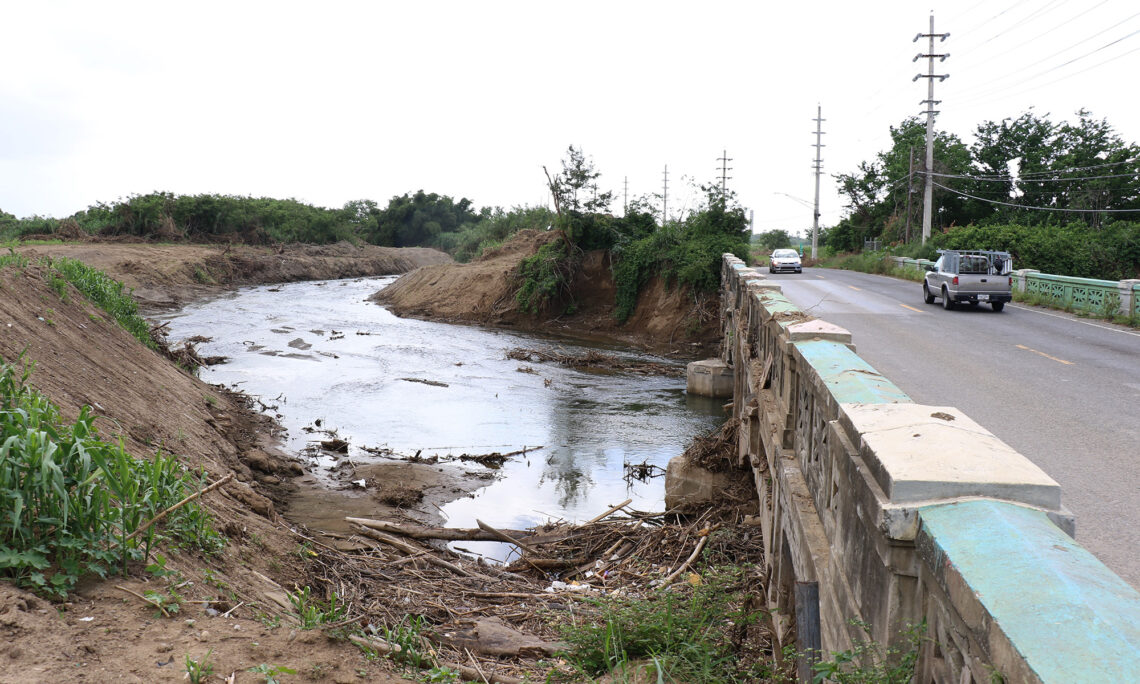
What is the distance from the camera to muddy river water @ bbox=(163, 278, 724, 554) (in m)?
11.8

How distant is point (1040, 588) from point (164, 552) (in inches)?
198

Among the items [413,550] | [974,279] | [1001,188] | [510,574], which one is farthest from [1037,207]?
[413,550]

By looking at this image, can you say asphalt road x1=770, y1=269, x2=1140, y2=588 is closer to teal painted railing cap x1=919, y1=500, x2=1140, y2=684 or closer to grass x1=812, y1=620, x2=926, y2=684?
grass x1=812, y1=620, x2=926, y2=684

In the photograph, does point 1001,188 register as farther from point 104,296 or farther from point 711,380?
point 104,296

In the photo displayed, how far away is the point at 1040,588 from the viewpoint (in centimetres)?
203

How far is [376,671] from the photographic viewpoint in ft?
14.6

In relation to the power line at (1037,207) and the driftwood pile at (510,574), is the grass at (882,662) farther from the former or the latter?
the power line at (1037,207)

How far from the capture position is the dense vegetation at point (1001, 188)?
4534cm

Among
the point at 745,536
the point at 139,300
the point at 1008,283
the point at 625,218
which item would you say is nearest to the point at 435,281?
the point at 625,218

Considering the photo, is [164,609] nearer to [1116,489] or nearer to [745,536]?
[745,536]

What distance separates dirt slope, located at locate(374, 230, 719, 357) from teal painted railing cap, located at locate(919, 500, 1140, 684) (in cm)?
2400

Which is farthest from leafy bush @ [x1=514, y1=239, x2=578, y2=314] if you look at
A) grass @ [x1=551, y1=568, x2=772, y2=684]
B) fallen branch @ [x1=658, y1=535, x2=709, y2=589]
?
grass @ [x1=551, y1=568, x2=772, y2=684]

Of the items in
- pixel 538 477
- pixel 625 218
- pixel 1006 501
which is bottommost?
pixel 538 477

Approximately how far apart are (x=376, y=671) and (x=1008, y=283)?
61.7 feet
